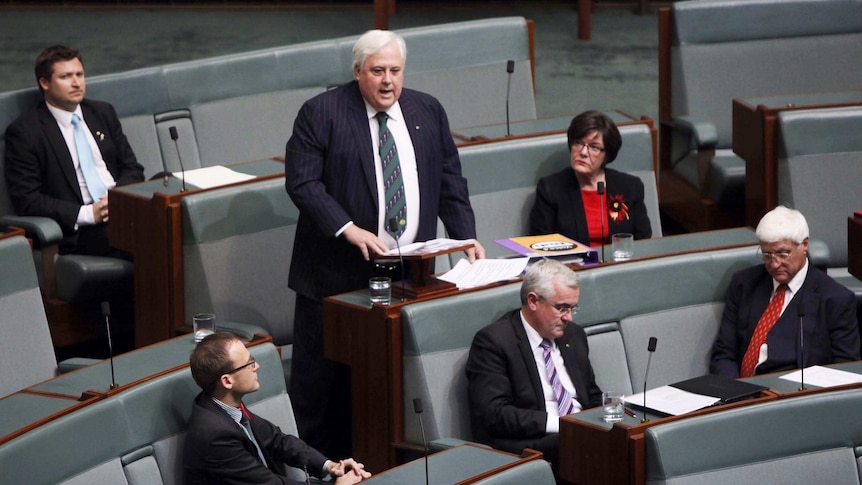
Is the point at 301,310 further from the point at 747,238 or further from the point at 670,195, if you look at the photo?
the point at 670,195

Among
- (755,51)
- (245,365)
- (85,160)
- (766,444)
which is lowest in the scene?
(766,444)

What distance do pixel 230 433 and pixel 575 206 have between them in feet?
2.77

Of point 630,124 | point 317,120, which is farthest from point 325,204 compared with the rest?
point 630,124

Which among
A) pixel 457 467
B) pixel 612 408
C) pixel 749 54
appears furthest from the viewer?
pixel 749 54

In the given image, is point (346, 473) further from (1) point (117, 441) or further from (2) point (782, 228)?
(2) point (782, 228)

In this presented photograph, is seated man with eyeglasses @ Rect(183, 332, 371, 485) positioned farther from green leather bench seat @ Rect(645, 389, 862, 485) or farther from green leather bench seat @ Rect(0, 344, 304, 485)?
green leather bench seat @ Rect(645, 389, 862, 485)

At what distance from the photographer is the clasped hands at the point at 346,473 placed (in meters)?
1.55

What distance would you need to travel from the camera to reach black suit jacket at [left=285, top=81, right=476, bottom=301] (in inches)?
69.5

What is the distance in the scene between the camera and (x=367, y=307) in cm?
172

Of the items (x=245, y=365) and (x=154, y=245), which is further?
(x=154, y=245)

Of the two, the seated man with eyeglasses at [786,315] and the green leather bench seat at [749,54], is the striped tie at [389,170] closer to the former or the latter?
the seated man with eyeglasses at [786,315]

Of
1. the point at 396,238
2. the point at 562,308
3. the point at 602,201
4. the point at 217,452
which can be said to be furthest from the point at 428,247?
the point at 602,201

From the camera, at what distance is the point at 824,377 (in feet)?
5.64

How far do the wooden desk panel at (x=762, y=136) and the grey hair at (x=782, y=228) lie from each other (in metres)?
0.39
